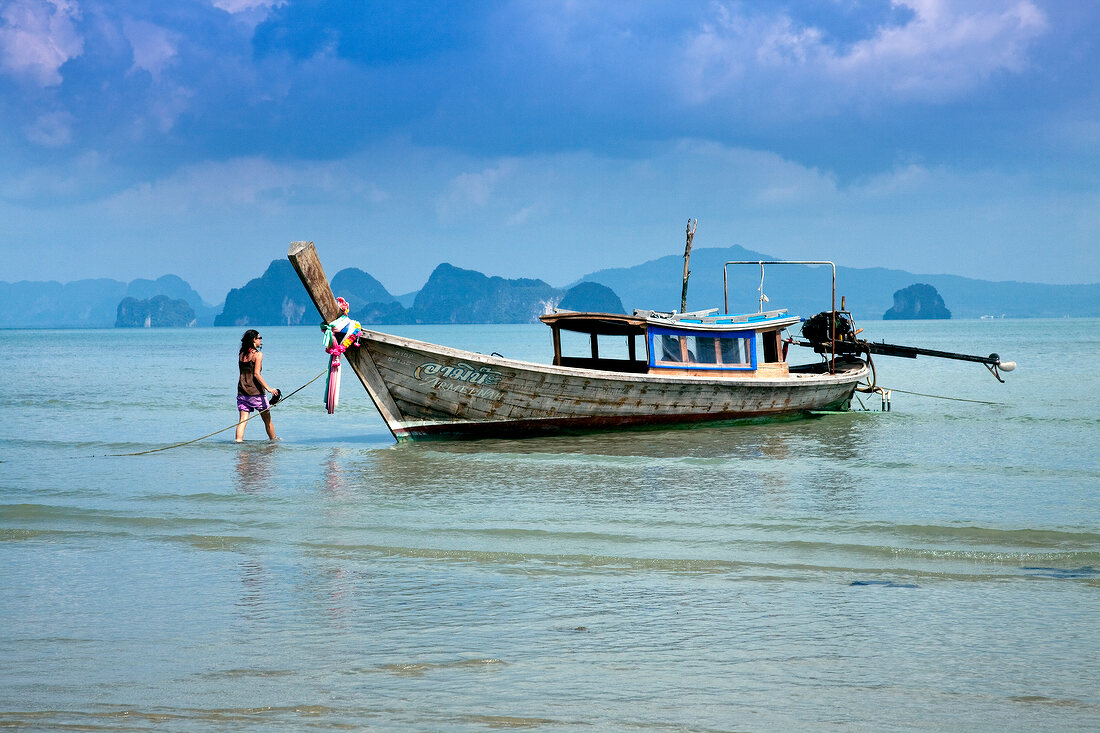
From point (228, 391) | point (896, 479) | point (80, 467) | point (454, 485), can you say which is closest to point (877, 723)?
point (454, 485)

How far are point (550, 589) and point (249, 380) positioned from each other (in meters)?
9.41

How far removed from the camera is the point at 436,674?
5562 mm

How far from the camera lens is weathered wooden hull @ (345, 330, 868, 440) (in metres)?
15.3

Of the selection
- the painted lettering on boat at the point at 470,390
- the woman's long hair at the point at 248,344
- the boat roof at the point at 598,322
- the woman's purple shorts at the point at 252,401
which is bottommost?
the woman's purple shorts at the point at 252,401

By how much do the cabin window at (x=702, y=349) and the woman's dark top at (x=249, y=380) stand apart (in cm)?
680

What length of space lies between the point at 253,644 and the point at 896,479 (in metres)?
9.96

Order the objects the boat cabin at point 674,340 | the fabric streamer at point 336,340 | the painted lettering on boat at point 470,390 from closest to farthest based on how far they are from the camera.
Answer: the fabric streamer at point 336,340, the painted lettering on boat at point 470,390, the boat cabin at point 674,340

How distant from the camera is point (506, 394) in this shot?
52.2ft

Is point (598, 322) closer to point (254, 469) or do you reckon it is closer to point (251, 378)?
point (251, 378)

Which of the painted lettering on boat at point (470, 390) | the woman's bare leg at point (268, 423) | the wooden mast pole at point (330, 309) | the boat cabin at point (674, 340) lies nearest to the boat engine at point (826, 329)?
the boat cabin at point (674, 340)

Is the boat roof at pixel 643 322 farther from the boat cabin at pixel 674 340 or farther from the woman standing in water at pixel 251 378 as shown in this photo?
the woman standing in water at pixel 251 378

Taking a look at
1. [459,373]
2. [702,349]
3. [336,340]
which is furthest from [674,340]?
[336,340]

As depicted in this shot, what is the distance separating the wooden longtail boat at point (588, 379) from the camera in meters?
15.3

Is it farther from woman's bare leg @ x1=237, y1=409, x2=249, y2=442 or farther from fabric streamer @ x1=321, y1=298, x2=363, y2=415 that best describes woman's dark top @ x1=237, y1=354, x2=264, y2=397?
fabric streamer @ x1=321, y1=298, x2=363, y2=415
